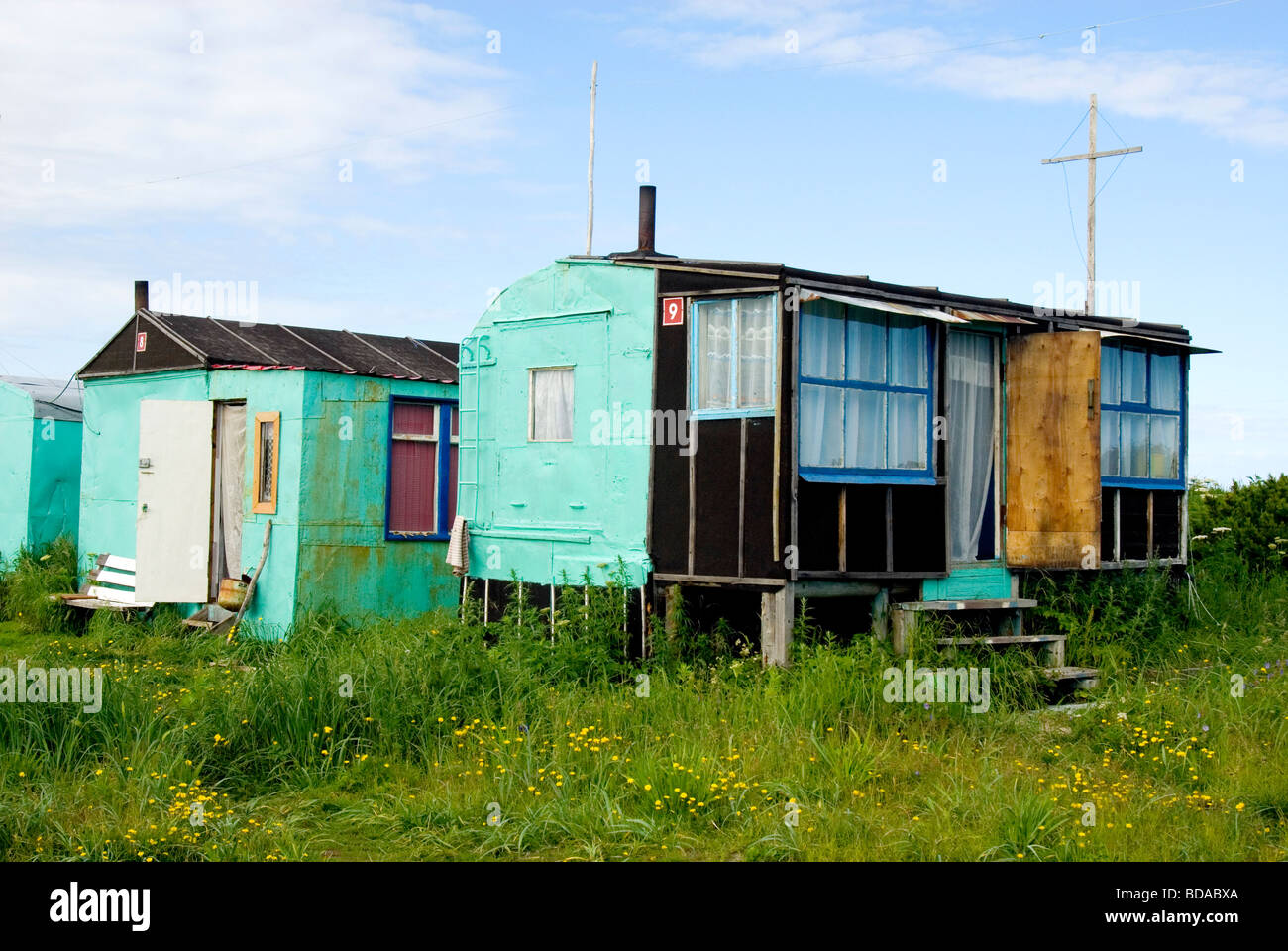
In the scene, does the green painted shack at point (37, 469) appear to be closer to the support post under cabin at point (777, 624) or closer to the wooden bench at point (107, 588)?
the wooden bench at point (107, 588)

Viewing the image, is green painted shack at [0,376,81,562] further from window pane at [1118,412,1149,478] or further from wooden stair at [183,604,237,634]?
window pane at [1118,412,1149,478]

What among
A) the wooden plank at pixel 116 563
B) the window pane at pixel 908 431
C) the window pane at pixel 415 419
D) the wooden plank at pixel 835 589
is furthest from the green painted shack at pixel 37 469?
the window pane at pixel 908 431

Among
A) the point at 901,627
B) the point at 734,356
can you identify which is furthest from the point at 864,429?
the point at 901,627

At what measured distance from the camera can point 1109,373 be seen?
12.9 m

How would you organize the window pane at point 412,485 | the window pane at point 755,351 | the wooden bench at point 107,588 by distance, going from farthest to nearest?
the wooden bench at point 107,588, the window pane at point 412,485, the window pane at point 755,351

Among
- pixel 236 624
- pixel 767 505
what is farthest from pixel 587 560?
pixel 236 624

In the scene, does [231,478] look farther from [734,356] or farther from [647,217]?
[734,356]

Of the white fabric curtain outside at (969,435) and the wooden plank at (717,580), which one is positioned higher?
the white fabric curtain outside at (969,435)

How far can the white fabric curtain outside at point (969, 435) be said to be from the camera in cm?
1171

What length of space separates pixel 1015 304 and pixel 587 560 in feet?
16.4
